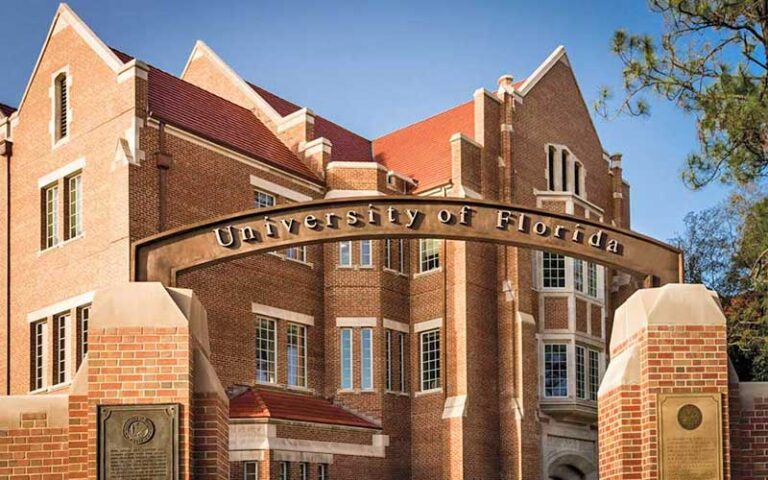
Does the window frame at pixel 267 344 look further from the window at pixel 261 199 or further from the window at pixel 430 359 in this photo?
the window at pixel 430 359

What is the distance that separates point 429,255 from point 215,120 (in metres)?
7.40

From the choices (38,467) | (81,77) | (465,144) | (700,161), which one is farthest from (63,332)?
(38,467)

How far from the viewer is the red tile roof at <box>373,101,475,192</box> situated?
3603 centimetres

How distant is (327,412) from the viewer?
105 ft

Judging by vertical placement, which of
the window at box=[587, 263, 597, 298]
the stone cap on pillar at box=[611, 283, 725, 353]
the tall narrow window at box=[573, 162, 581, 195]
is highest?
the tall narrow window at box=[573, 162, 581, 195]

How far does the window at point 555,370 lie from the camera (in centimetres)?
3528

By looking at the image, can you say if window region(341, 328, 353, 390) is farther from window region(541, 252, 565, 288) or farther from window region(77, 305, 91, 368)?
window region(77, 305, 91, 368)

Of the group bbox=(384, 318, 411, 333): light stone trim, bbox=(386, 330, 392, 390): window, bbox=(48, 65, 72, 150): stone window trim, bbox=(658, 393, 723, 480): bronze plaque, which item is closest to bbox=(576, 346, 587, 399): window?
bbox=(384, 318, 411, 333): light stone trim

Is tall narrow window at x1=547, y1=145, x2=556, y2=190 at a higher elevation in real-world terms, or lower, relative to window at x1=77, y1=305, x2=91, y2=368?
higher

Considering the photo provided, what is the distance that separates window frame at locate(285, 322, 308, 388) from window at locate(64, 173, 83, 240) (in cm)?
644

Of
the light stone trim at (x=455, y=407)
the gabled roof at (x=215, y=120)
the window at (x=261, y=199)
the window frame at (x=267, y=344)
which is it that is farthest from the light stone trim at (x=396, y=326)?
the window at (x=261, y=199)

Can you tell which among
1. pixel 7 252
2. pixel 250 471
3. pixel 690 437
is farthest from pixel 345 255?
pixel 690 437

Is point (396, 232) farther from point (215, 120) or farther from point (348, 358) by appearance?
point (348, 358)

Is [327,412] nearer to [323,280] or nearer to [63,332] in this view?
[323,280]
